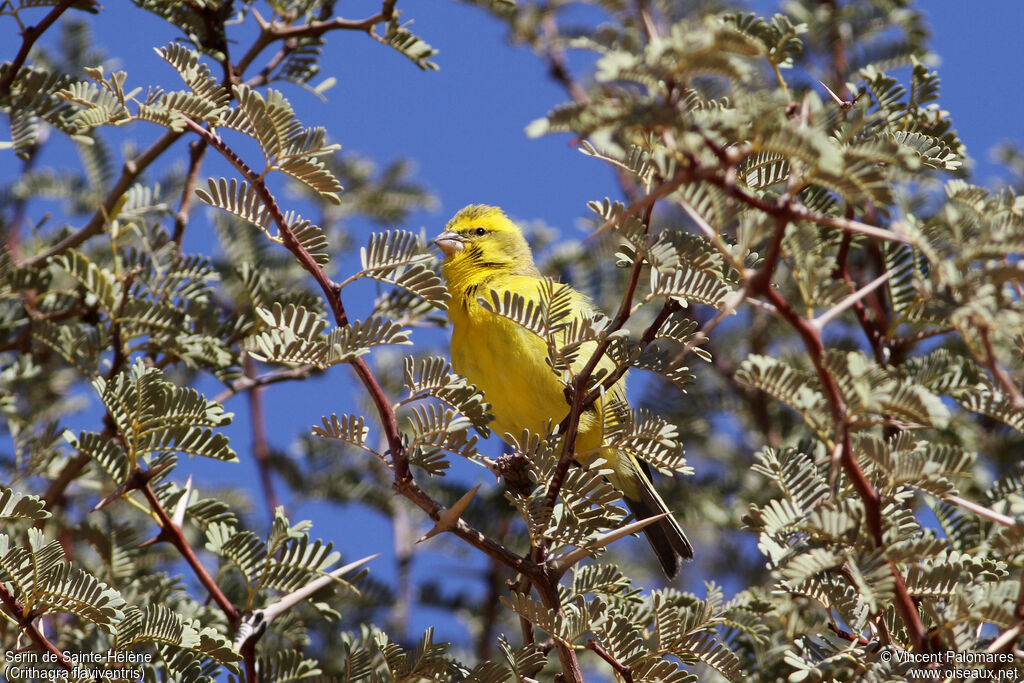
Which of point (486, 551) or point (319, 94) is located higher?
point (319, 94)

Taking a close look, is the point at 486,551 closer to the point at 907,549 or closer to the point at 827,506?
the point at 827,506

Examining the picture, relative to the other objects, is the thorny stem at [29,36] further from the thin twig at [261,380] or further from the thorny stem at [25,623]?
the thorny stem at [25,623]

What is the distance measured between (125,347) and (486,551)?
5.15ft

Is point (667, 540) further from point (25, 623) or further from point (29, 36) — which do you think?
point (29, 36)

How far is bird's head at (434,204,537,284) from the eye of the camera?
4.64 metres

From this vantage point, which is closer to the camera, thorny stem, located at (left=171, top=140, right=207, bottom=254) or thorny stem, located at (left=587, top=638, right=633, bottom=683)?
thorny stem, located at (left=587, top=638, right=633, bottom=683)

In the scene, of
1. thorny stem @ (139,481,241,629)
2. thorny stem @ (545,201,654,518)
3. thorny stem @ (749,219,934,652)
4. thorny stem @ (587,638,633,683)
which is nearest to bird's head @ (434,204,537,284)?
thorny stem @ (139,481,241,629)

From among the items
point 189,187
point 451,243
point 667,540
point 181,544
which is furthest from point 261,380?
point 667,540

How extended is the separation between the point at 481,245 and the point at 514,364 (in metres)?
1.06

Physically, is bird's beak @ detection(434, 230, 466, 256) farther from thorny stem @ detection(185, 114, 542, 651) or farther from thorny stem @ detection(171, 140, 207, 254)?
thorny stem @ detection(185, 114, 542, 651)

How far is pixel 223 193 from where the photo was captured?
2.30 metres

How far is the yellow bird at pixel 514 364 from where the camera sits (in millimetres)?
3895

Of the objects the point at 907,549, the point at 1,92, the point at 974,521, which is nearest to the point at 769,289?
the point at 907,549

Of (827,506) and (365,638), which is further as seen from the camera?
(365,638)
